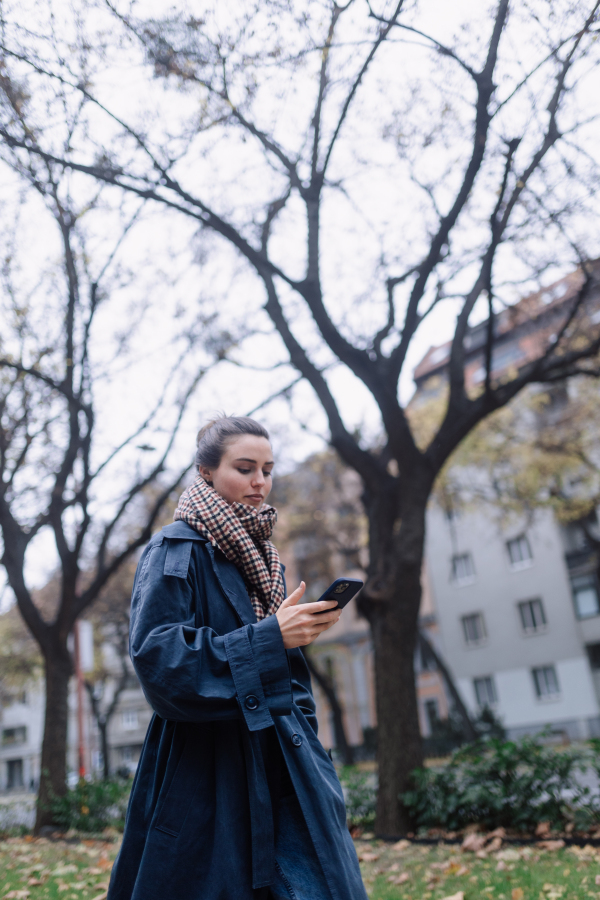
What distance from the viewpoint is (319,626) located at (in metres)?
1.97

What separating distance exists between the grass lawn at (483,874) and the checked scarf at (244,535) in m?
3.26

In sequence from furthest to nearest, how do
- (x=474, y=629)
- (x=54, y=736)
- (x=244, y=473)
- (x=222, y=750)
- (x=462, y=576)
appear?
(x=462, y=576) → (x=474, y=629) → (x=54, y=736) → (x=244, y=473) → (x=222, y=750)

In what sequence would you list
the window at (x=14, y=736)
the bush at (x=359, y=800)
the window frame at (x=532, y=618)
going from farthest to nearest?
the window at (x=14, y=736) < the window frame at (x=532, y=618) < the bush at (x=359, y=800)

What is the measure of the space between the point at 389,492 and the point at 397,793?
3.36m

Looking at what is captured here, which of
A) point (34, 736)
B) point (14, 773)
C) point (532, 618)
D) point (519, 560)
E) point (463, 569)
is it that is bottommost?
point (14, 773)

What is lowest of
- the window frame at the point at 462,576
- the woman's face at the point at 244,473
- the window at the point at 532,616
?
the woman's face at the point at 244,473

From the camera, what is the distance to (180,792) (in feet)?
6.28

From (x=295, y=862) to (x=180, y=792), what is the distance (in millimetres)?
347

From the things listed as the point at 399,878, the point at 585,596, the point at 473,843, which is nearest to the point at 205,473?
the point at 399,878

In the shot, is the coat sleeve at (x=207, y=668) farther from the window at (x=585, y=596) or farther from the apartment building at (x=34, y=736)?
the apartment building at (x=34, y=736)

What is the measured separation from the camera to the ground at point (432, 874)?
4703 mm

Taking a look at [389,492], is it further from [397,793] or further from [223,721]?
[223,721]

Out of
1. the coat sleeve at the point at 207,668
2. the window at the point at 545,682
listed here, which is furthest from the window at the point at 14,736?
the coat sleeve at the point at 207,668

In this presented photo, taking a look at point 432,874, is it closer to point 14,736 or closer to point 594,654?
point 594,654
